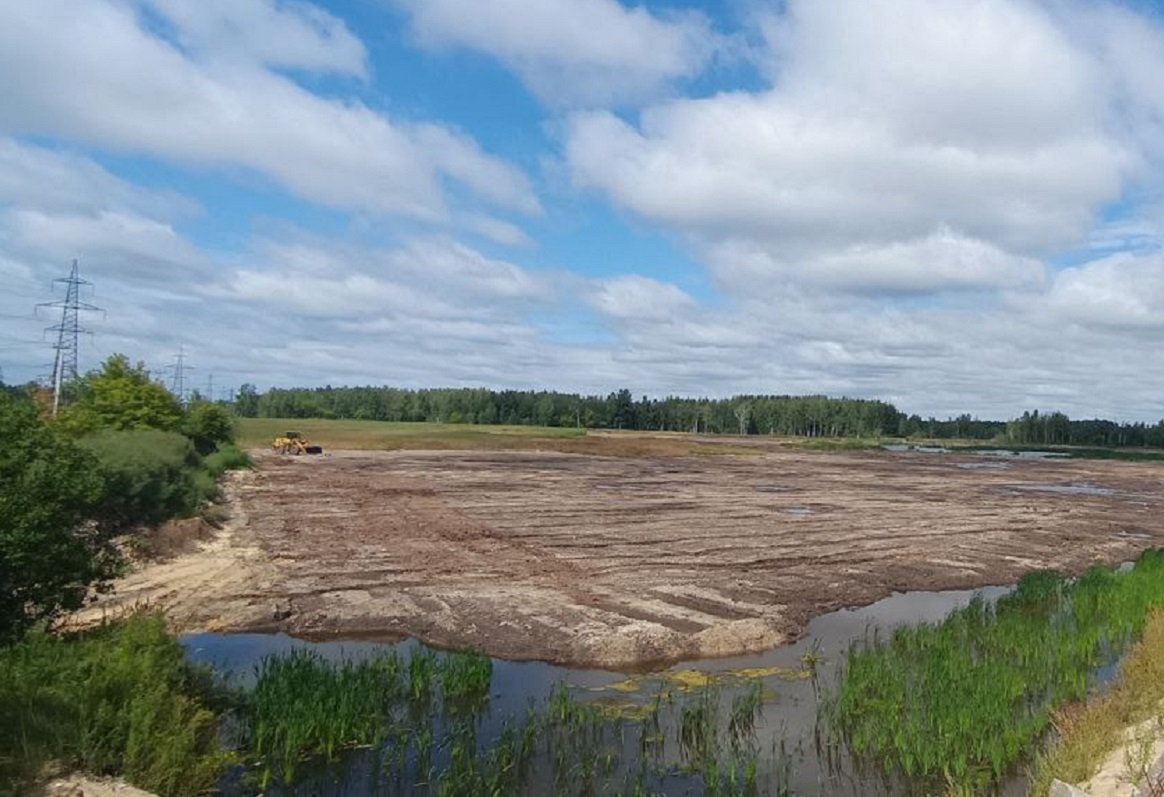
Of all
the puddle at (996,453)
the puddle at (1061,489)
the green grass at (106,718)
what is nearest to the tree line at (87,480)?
the green grass at (106,718)

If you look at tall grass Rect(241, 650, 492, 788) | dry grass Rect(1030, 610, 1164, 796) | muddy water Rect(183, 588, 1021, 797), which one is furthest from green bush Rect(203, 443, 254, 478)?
dry grass Rect(1030, 610, 1164, 796)

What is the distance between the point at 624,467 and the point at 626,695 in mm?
48829

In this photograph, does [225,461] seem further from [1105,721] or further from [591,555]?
[1105,721]

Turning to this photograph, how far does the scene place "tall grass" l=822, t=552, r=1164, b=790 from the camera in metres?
9.36

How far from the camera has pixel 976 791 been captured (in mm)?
8688

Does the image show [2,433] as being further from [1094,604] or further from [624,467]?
[624,467]

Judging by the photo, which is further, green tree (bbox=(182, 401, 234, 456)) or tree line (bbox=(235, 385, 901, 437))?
tree line (bbox=(235, 385, 901, 437))

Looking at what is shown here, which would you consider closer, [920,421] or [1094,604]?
[1094,604]

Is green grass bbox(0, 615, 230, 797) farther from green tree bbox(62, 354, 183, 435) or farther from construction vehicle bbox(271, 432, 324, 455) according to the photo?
construction vehicle bbox(271, 432, 324, 455)

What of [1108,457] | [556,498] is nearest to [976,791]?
[556,498]

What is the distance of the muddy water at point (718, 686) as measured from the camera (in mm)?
8930

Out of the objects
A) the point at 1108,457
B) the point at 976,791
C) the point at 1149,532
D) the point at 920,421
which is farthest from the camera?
the point at 920,421

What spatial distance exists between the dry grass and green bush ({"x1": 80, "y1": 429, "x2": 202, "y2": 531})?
63.9ft

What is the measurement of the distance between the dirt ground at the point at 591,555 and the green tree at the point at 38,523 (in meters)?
4.69
